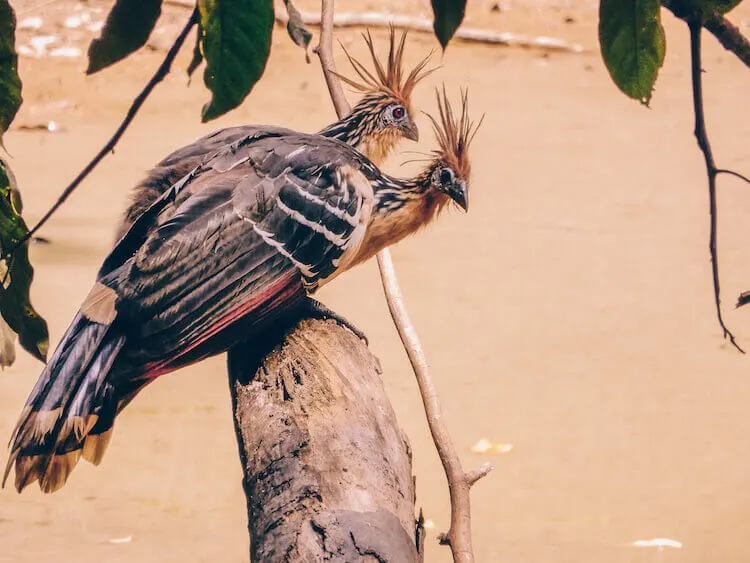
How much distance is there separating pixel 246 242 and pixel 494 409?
2.39 m

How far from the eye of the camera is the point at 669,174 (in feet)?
21.4

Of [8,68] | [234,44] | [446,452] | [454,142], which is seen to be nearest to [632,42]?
[234,44]

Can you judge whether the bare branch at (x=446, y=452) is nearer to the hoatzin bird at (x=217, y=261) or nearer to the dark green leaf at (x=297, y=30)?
the hoatzin bird at (x=217, y=261)

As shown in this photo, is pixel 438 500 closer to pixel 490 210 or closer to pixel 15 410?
pixel 15 410

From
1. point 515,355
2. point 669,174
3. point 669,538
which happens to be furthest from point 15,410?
point 669,174

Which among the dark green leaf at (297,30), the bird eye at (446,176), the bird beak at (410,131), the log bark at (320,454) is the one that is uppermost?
the dark green leaf at (297,30)

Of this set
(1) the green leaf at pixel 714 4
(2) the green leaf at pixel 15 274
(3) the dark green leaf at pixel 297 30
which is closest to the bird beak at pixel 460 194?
(3) the dark green leaf at pixel 297 30

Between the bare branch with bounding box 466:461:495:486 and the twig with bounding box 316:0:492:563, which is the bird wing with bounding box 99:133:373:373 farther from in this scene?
the bare branch with bounding box 466:461:495:486

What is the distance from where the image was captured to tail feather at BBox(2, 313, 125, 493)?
1.86 meters

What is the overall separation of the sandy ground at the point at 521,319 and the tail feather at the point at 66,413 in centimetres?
179

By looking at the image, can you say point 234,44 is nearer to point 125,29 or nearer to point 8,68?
point 125,29

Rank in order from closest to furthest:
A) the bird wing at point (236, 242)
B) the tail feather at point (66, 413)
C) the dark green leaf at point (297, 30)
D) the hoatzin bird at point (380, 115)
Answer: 1. the dark green leaf at point (297, 30)
2. the tail feather at point (66, 413)
3. the bird wing at point (236, 242)
4. the hoatzin bird at point (380, 115)

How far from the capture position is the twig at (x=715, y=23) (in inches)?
34.9

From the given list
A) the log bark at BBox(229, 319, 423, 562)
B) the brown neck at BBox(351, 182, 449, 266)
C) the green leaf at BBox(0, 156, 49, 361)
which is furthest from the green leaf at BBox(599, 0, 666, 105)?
the brown neck at BBox(351, 182, 449, 266)
